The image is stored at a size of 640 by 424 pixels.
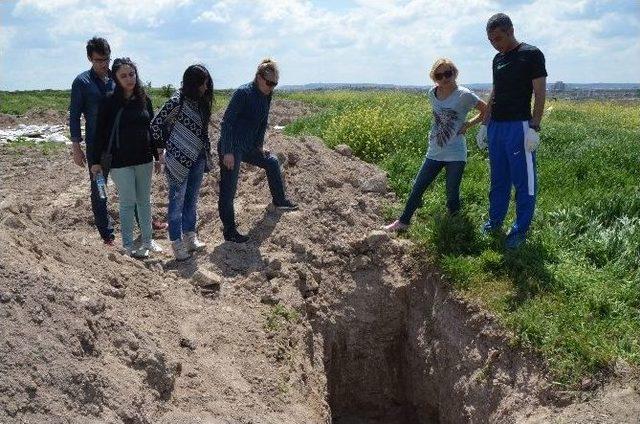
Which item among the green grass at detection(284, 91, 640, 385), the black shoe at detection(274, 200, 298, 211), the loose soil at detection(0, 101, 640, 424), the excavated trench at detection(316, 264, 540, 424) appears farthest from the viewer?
the black shoe at detection(274, 200, 298, 211)

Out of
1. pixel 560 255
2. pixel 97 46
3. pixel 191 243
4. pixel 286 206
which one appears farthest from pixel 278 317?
pixel 97 46

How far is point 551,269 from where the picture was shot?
4660 millimetres

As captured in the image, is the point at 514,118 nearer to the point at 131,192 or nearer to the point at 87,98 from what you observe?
the point at 131,192

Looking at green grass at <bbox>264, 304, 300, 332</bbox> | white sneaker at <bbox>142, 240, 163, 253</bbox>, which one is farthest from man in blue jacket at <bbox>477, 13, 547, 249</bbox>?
white sneaker at <bbox>142, 240, 163, 253</bbox>

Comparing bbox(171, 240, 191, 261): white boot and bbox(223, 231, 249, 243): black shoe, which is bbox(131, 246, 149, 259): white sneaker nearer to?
bbox(171, 240, 191, 261): white boot

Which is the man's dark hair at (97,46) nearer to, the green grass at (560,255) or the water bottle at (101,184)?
the water bottle at (101,184)

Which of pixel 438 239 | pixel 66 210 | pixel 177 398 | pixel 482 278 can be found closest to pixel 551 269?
pixel 482 278

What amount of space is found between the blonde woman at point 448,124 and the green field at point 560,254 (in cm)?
40

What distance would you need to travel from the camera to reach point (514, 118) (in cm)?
472

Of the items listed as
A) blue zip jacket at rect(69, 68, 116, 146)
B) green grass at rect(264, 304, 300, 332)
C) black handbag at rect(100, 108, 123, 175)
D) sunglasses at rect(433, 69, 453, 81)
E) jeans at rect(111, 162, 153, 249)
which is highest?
sunglasses at rect(433, 69, 453, 81)

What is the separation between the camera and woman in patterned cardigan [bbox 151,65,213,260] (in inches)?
189

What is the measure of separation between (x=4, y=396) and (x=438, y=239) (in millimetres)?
3564

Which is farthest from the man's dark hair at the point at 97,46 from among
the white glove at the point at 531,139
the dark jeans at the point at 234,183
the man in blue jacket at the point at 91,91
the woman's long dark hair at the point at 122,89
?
the white glove at the point at 531,139

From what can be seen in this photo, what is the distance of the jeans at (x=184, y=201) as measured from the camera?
5.07m
